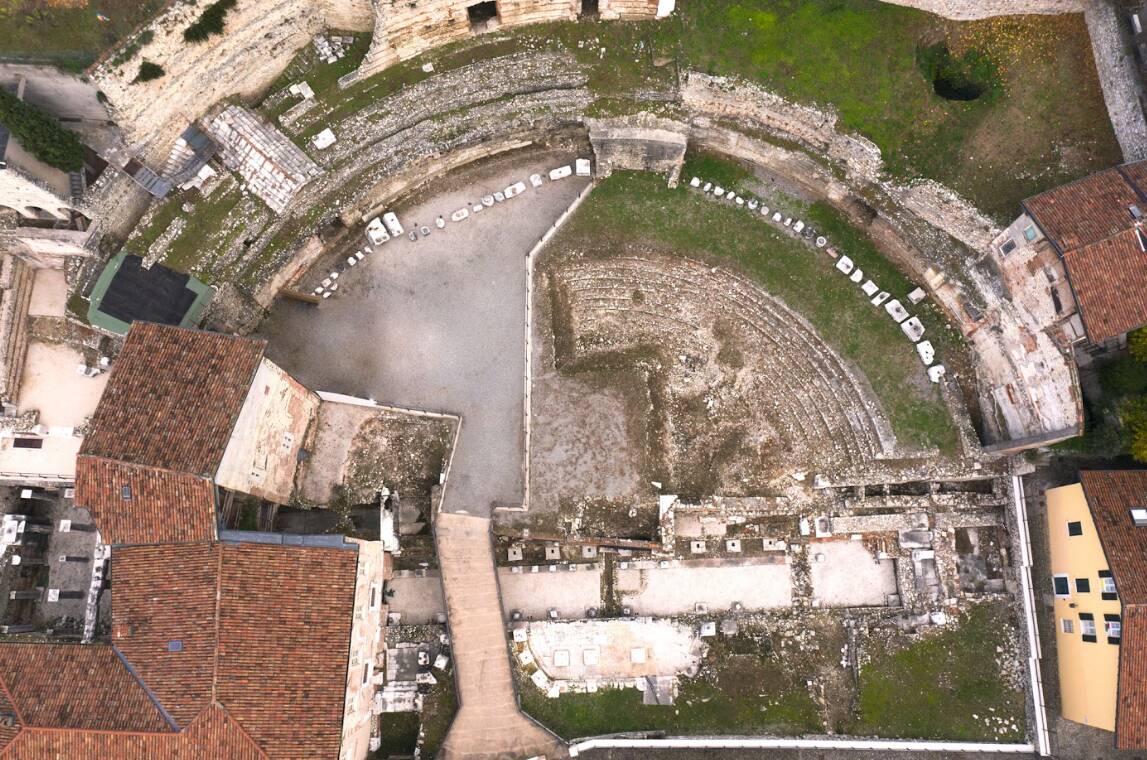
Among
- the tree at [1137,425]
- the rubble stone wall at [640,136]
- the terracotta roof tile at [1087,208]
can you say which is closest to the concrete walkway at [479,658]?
the rubble stone wall at [640,136]

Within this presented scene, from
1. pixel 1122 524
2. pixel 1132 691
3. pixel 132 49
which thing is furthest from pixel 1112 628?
pixel 132 49

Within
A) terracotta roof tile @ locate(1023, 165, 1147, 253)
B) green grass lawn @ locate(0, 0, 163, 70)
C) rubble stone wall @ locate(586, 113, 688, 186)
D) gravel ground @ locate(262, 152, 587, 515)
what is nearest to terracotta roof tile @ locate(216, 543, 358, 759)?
gravel ground @ locate(262, 152, 587, 515)

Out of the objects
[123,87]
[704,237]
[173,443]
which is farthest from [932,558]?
[123,87]

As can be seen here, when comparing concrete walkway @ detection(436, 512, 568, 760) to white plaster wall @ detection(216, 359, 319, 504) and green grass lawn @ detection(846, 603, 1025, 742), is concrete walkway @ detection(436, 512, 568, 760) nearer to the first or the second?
white plaster wall @ detection(216, 359, 319, 504)

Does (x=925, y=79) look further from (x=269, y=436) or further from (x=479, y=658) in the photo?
(x=479, y=658)

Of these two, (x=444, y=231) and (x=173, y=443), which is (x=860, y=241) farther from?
(x=173, y=443)

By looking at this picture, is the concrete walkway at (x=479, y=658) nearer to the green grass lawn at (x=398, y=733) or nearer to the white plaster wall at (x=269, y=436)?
the green grass lawn at (x=398, y=733)

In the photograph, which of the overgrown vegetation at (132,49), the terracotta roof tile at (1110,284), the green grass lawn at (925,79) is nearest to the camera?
the terracotta roof tile at (1110,284)

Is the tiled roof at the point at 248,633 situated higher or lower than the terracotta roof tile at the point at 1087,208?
lower
